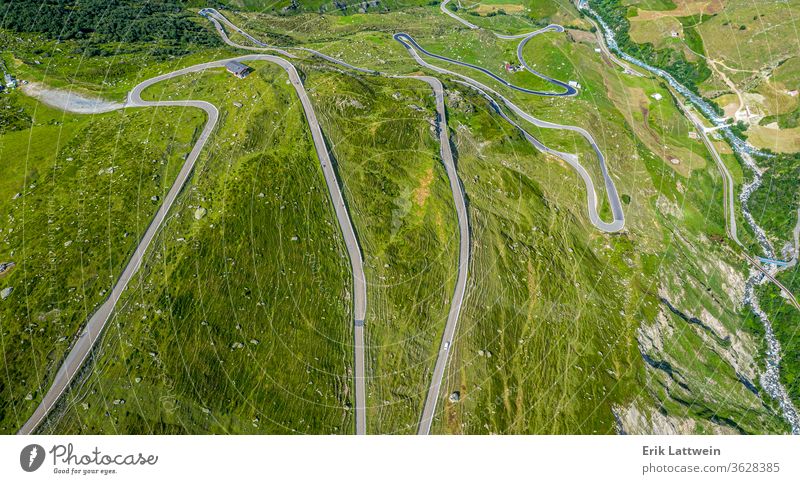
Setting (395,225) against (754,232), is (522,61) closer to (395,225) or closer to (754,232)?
(754,232)

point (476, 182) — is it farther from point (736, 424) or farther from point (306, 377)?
point (736, 424)

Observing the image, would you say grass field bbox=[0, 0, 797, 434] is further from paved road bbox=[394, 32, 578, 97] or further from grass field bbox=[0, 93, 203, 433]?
paved road bbox=[394, 32, 578, 97]

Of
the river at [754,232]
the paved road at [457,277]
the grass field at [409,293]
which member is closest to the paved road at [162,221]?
the grass field at [409,293]

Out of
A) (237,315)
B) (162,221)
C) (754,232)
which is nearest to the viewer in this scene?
(237,315)

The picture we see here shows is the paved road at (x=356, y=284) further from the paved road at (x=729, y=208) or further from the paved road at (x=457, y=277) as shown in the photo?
the paved road at (x=729, y=208)

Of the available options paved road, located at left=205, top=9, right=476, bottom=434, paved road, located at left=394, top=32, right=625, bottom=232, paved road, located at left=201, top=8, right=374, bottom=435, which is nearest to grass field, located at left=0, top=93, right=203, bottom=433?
paved road, located at left=201, top=8, right=374, bottom=435

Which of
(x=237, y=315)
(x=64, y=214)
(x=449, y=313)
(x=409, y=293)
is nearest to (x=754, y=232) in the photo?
(x=449, y=313)
